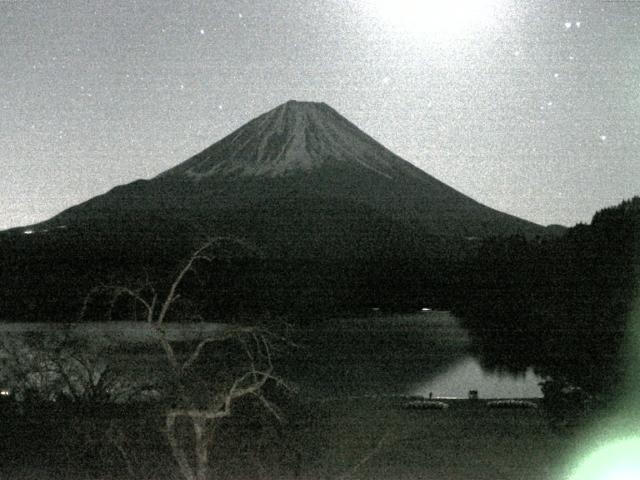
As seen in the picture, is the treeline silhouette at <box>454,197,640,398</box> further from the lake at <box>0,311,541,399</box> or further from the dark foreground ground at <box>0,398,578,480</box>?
the lake at <box>0,311,541,399</box>

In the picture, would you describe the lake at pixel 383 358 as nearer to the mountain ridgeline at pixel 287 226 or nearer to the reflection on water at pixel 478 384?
the reflection on water at pixel 478 384

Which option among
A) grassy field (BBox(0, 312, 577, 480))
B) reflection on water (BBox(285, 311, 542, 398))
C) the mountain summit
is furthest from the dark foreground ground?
the mountain summit

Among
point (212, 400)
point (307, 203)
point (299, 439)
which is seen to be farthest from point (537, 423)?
point (307, 203)

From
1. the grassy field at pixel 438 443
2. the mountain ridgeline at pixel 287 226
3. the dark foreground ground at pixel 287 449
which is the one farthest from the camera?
the mountain ridgeline at pixel 287 226

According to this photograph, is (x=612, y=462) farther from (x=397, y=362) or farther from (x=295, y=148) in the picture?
(x=295, y=148)

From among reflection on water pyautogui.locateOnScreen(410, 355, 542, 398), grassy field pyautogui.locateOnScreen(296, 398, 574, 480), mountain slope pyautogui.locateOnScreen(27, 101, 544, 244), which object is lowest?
reflection on water pyautogui.locateOnScreen(410, 355, 542, 398)

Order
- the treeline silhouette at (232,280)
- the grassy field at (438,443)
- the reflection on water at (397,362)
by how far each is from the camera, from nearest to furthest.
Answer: the grassy field at (438,443) < the reflection on water at (397,362) < the treeline silhouette at (232,280)

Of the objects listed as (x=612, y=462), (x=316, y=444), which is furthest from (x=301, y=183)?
(x=612, y=462)

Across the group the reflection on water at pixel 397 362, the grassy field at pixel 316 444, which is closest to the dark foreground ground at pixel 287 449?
the grassy field at pixel 316 444
